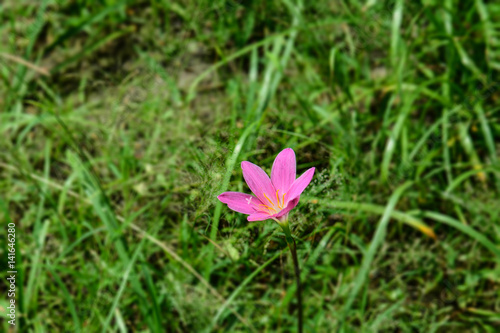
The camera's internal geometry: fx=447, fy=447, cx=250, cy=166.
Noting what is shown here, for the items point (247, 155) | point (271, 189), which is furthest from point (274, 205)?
point (247, 155)

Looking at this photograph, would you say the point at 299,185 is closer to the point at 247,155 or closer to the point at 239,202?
the point at 239,202

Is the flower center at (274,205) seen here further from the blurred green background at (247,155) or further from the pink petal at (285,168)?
the blurred green background at (247,155)

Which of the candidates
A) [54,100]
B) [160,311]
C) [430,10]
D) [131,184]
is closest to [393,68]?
[430,10]

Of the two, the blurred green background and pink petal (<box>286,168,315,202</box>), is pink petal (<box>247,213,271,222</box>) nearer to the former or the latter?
pink petal (<box>286,168,315,202</box>)

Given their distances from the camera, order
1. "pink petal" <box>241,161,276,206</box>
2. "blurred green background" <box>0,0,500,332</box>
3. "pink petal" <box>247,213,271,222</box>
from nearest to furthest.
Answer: "pink petal" <box>247,213,271,222</box>
"pink petal" <box>241,161,276,206</box>
"blurred green background" <box>0,0,500,332</box>

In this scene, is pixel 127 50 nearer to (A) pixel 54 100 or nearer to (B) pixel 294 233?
(A) pixel 54 100

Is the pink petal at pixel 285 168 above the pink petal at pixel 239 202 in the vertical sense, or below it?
above

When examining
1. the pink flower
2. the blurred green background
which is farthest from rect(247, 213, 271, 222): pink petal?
the blurred green background

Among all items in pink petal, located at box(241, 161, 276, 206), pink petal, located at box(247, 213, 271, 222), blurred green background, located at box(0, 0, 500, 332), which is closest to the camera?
pink petal, located at box(247, 213, 271, 222)

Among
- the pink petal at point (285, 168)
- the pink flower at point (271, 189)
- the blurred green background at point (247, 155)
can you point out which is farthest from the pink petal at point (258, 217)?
the blurred green background at point (247, 155)
